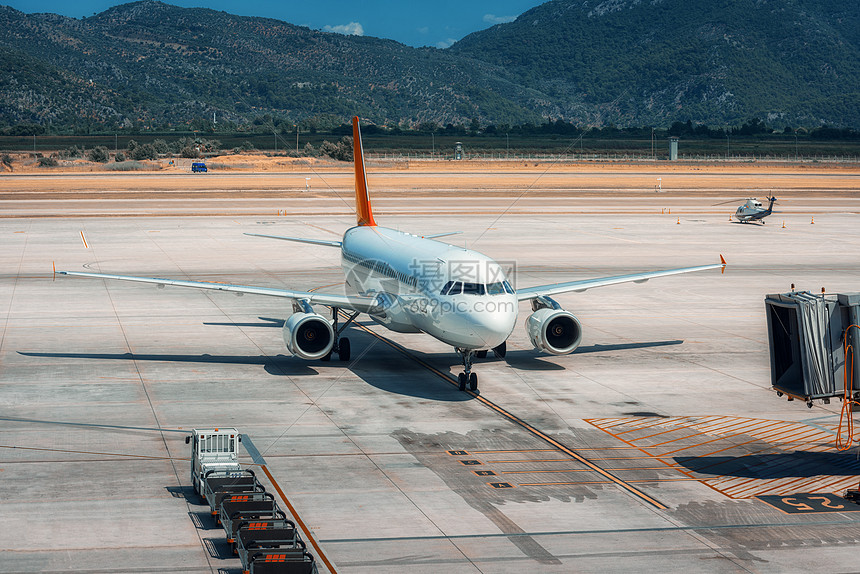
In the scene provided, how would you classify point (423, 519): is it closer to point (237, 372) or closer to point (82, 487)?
point (82, 487)

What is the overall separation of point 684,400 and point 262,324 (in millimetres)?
18998

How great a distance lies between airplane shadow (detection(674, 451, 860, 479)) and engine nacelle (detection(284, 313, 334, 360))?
40.9ft

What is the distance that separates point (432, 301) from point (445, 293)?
0.56 m

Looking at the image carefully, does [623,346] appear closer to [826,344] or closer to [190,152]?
[826,344]

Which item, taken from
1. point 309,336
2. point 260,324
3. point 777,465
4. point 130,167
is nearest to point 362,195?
point 260,324

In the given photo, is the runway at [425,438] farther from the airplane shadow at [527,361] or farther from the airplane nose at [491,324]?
the airplane nose at [491,324]

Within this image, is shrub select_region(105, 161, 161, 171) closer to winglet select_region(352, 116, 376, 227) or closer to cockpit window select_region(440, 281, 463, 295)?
winglet select_region(352, 116, 376, 227)

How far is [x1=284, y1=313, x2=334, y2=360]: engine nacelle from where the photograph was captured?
1187 inches

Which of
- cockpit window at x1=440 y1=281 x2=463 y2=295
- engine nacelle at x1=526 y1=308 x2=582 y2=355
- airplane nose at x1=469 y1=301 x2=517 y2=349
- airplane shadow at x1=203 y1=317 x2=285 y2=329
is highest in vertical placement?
cockpit window at x1=440 y1=281 x2=463 y2=295

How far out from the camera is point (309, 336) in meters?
30.6

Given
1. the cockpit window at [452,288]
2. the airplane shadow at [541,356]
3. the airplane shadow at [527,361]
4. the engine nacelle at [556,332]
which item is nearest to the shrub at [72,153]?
the airplane shadow at [527,361]

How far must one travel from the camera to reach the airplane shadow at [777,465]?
70.4ft

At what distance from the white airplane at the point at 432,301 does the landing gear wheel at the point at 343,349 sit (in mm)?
35

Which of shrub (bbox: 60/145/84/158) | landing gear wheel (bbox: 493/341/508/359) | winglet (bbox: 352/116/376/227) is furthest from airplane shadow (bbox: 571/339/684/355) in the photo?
shrub (bbox: 60/145/84/158)
